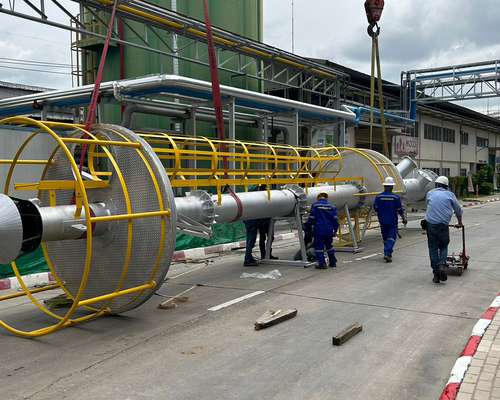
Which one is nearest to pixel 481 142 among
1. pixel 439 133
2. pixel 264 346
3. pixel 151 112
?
pixel 439 133

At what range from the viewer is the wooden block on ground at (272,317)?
628 cm

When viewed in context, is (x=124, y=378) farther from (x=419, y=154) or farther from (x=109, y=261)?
(x=419, y=154)

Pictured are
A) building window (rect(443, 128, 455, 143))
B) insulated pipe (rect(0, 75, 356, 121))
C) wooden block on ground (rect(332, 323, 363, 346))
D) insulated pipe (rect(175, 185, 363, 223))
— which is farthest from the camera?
building window (rect(443, 128, 455, 143))

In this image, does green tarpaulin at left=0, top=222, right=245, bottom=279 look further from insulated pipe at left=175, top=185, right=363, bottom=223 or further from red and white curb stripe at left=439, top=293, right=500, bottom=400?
red and white curb stripe at left=439, top=293, right=500, bottom=400

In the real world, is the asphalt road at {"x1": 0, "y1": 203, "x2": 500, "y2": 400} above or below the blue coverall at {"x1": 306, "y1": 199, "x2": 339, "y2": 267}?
below

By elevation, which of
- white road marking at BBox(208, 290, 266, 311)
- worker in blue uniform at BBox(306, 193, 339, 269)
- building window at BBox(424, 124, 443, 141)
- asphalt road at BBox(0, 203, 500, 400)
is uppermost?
building window at BBox(424, 124, 443, 141)

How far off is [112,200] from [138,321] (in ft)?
5.23

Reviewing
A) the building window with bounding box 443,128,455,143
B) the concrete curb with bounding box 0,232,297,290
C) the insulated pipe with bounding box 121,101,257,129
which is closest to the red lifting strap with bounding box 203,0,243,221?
the concrete curb with bounding box 0,232,297,290

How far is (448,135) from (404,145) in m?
11.3

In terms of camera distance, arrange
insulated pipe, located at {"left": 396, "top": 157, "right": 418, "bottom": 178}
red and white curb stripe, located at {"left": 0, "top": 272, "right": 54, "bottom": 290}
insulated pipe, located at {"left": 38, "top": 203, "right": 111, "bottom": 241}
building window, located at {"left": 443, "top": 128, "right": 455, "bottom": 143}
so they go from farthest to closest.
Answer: building window, located at {"left": 443, "top": 128, "right": 455, "bottom": 143}, insulated pipe, located at {"left": 396, "top": 157, "right": 418, "bottom": 178}, red and white curb stripe, located at {"left": 0, "top": 272, "right": 54, "bottom": 290}, insulated pipe, located at {"left": 38, "top": 203, "right": 111, "bottom": 241}

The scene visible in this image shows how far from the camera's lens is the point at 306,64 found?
22250 mm

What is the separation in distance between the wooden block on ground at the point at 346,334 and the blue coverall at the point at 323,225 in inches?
157

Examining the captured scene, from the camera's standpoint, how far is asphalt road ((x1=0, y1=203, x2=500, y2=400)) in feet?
15.1

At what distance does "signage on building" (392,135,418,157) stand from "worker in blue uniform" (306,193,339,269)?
2562 centimetres
